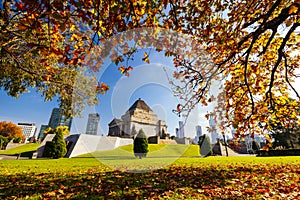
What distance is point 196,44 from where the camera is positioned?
6.19 meters

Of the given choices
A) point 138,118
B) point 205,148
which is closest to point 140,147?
point 138,118

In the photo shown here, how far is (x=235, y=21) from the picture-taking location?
513cm

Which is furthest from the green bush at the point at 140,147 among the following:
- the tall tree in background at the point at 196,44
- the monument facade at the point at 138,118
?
the tall tree in background at the point at 196,44

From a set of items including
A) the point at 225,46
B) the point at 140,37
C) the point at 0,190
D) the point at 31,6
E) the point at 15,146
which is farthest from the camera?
the point at 15,146

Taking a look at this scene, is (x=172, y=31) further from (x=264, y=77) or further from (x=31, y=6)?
(x=264, y=77)

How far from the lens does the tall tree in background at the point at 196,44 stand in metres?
3.83

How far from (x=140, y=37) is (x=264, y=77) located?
5.43 metres

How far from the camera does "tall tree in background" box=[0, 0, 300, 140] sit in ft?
12.6

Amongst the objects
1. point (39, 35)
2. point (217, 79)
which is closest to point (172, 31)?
point (217, 79)

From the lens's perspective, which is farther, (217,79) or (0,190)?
(217,79)

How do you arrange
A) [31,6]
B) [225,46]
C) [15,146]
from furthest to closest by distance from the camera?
[15,146], [225,46], [31,6]

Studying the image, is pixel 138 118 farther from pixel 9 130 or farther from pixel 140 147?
pixel 9 130

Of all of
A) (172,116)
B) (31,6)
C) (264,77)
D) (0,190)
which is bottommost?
(0,190)

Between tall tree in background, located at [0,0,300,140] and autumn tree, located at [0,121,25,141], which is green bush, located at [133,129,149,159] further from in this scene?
autumn tree, located at [0,121,25,141]
